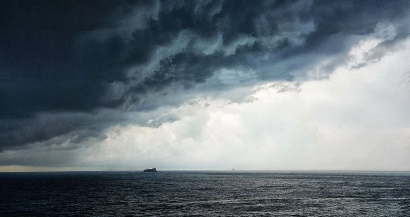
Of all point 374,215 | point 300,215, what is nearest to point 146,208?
point 300,215

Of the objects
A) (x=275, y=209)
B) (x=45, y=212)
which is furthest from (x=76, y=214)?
(x=275, y=209)

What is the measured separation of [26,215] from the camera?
74000 mm

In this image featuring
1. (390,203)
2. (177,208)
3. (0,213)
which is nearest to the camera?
(0,213)

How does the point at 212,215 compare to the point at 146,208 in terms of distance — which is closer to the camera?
the point at 212,215

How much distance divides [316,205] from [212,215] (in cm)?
3286

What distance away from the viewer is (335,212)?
3002 inches

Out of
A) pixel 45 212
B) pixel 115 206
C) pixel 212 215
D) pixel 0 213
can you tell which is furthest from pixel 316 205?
pixel 0 213

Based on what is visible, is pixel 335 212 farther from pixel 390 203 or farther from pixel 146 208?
pixel 146 208

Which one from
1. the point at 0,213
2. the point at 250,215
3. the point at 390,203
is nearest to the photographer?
the point at 250,215

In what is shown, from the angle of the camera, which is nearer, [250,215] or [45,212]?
[250,215]

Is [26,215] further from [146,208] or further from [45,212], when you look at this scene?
[146,208]

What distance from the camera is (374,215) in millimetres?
72562

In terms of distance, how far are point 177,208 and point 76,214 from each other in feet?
79.0

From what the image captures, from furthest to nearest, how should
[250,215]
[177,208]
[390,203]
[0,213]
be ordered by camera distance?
[390,203]
[177,208]
[0,213]
[250,215]
